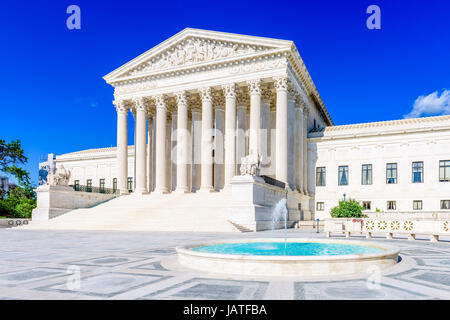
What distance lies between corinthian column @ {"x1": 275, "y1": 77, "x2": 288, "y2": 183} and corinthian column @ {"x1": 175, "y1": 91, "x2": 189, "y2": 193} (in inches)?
439

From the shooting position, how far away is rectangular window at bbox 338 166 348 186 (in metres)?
48.1

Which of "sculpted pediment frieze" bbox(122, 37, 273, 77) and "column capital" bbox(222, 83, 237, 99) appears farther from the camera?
"sculpted pediment frieze" bbox(122, 37, 273, 77)

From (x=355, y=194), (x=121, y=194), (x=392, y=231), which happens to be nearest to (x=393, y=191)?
(x=355, y=194)

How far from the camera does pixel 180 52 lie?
45.8 m

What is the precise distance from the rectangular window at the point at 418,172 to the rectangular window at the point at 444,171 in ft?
6.33

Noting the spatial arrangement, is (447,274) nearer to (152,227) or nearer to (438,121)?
(152,227)

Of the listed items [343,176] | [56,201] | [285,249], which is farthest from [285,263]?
[343,176]

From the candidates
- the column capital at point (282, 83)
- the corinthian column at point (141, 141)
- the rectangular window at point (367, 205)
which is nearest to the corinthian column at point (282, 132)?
the column capital at point (282, 83)

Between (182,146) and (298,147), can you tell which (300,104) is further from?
(182,146)

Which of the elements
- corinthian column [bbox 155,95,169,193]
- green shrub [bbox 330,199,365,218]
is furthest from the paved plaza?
corinthian column [bbox 155,95,169,193]

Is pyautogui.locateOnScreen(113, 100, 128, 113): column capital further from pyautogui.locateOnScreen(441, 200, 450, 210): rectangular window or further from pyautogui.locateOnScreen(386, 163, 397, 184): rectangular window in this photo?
pyautogui.locateOnScreen(441, 200, 450, 210): rectangular window

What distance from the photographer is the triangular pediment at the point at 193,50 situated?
4116 centimetres

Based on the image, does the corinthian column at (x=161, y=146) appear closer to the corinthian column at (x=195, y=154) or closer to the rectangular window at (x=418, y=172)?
the corinthian column at (x=195, y=154)
